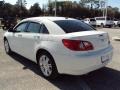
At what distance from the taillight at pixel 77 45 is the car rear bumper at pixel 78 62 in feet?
0.46

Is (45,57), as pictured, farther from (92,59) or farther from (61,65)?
(92,59)

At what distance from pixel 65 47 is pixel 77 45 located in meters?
0.27

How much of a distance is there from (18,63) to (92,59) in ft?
10.1

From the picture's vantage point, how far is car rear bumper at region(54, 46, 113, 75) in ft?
17.0

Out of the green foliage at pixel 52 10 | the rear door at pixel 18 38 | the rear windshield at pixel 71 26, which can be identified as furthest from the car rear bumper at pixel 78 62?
the green foliage at pixel 52 10

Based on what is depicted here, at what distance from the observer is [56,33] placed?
5676 mm

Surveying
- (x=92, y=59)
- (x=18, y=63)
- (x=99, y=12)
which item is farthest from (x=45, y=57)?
(x=99, y=12)

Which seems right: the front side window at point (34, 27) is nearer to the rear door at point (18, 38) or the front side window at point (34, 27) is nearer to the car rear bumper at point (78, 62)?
the rear door at point (18, 38)

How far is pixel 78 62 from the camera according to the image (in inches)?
203

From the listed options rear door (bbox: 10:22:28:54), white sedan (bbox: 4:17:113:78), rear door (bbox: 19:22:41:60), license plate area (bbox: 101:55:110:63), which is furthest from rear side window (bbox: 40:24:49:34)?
license plate area (bbox: 101:55:110:63)

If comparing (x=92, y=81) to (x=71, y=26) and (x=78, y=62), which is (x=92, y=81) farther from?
(x=71, y=26)

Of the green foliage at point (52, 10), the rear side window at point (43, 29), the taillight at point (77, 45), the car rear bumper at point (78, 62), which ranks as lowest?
the car rear bumper at point (78, 62)

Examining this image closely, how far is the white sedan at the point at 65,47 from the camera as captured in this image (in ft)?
17.1

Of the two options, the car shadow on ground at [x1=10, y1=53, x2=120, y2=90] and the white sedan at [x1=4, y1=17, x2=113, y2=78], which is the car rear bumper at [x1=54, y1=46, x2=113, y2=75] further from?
the car shadow on ground at [x1=10, y1=53, x2=120, y2=90]
